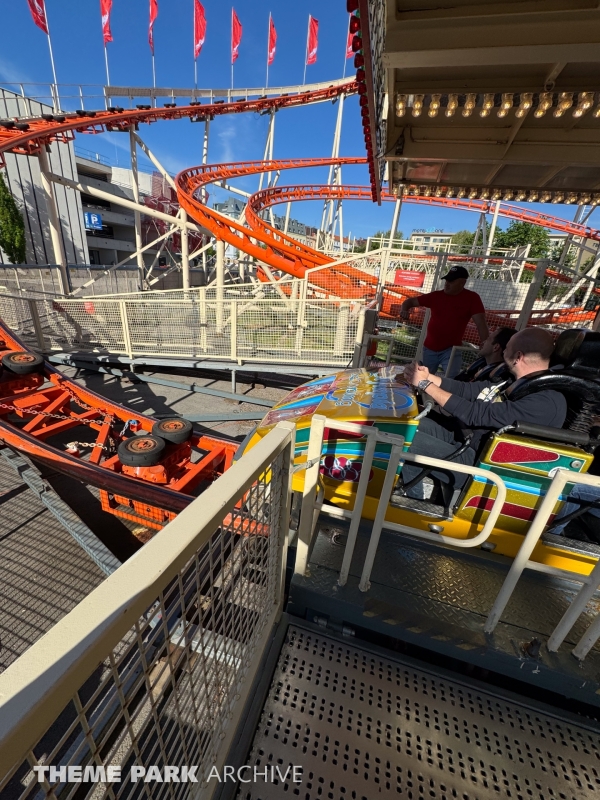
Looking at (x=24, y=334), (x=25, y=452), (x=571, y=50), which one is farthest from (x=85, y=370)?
(x=571, y=50)

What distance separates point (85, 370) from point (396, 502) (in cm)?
755

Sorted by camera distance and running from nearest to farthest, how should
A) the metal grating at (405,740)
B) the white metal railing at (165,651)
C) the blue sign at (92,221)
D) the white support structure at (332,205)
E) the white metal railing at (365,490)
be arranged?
the white metal railing at (165,651) → the metal grating at (405,740) → the white metal railing at (365,490) → the white support structure at (332,205) → the blue sign at (92,221)

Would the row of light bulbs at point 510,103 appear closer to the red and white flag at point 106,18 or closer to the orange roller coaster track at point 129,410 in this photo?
the orange roller coaster track at point 129,410

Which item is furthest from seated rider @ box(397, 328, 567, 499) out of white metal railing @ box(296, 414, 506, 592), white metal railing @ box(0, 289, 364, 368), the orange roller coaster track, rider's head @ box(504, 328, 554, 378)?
white metal railing @ box(0, 289, 364, 368)

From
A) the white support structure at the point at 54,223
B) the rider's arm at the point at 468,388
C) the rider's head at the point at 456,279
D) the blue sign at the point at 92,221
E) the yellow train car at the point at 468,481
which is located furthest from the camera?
the blue sign at the point at 92,221

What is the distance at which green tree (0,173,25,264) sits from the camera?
23.7 m

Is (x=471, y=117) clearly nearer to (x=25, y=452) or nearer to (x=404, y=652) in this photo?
(x=404, y=652)

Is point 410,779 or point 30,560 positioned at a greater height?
point 410,779

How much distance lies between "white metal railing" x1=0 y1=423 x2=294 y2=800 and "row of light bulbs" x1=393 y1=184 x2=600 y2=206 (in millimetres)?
5810

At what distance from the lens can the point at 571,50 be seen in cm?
213

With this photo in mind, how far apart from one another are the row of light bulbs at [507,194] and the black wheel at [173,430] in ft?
16.6

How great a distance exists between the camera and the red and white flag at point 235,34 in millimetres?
26938

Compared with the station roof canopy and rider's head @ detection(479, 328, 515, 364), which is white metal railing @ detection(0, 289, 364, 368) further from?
rider's head @ detection(479, 328, 515, 364)

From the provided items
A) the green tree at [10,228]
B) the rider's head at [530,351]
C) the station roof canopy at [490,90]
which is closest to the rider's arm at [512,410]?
the rider's head at [530,351]
